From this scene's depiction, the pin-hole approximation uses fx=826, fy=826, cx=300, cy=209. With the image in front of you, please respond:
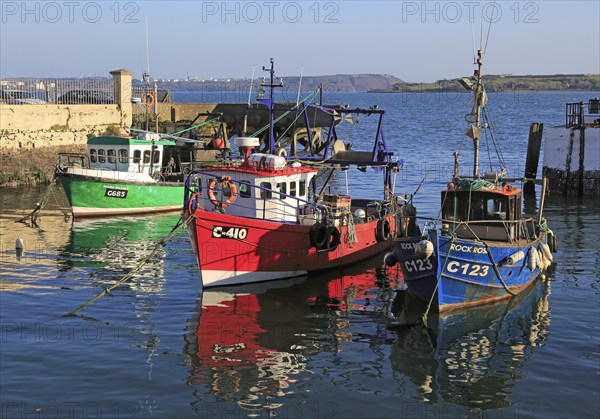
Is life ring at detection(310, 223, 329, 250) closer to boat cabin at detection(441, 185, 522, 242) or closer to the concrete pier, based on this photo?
boat cabin at detection(441, 185, 522, 242)

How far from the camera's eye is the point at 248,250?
22219 millimetres

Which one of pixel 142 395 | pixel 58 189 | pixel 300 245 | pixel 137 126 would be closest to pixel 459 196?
pixel 300 245

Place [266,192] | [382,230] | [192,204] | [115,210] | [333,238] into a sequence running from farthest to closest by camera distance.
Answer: [115,210], [382,230], [333,238], [266,192], [192,204]

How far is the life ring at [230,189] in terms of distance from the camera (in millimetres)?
22609

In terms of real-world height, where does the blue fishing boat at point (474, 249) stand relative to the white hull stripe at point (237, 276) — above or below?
above

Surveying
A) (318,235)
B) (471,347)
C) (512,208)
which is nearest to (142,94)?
(318,235)

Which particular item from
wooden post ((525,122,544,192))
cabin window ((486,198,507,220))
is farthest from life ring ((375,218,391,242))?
wooden post ((525,122,544,192))

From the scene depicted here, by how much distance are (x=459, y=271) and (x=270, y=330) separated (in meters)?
4.75

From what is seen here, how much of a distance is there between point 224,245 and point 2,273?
22.0 feet

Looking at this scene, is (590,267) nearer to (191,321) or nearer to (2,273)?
(191,321)

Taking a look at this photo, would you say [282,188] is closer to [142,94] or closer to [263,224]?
[263,224]

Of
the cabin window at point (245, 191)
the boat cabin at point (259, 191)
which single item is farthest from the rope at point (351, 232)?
the cabin window at point (245, 191)

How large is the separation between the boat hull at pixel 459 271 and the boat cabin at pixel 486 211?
0.65 metres

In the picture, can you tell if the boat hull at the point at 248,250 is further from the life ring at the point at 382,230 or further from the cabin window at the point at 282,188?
the life ring at the point at 382,230
